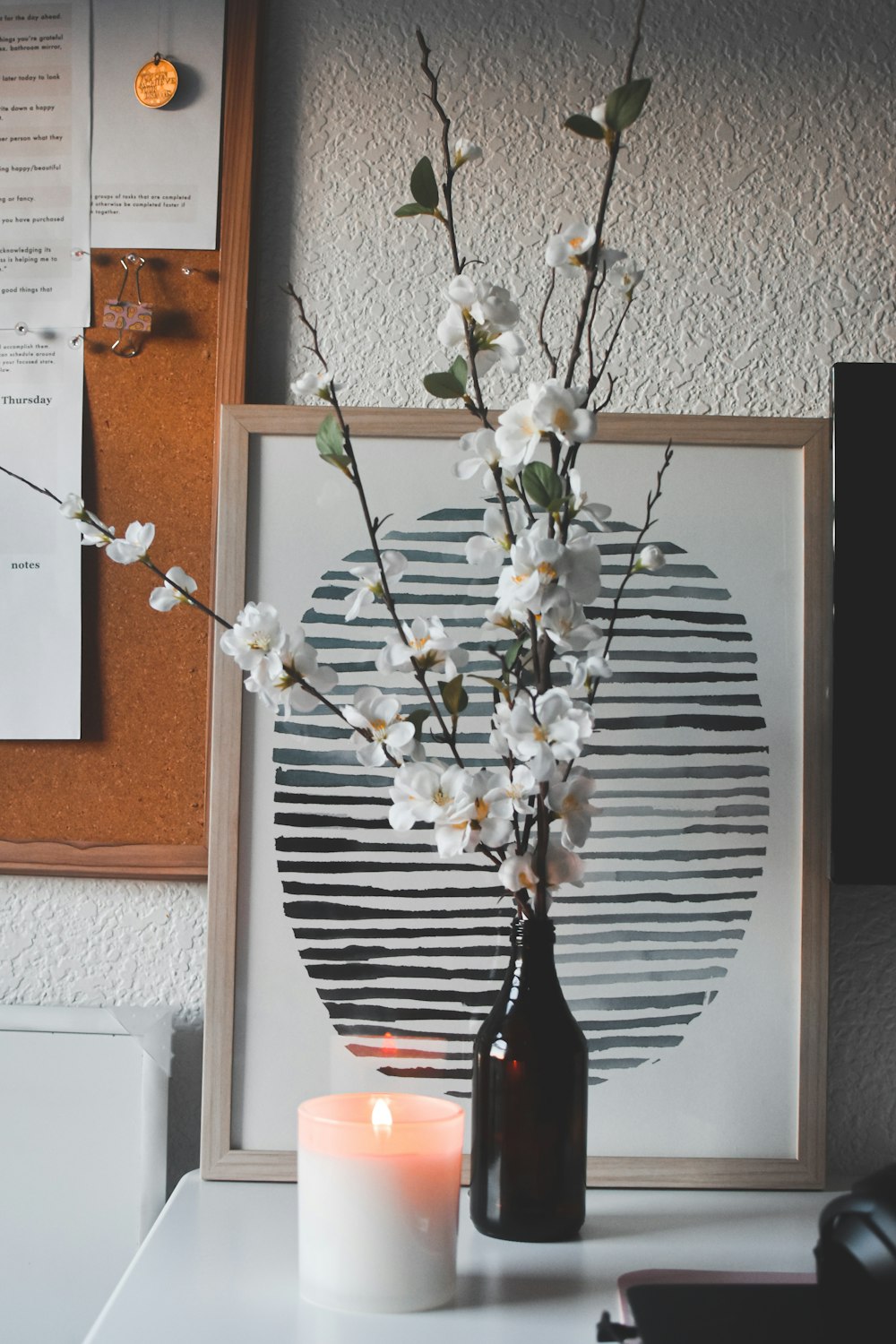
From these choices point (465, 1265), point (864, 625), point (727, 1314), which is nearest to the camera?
point (727, 1314)

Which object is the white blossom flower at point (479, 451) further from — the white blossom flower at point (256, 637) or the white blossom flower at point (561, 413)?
the white blossom flower at point (256, 637)

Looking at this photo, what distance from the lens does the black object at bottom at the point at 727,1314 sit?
542mm

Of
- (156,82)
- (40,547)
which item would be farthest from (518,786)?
(156,82)

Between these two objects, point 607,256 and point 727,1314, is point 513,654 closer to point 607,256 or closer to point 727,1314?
point 607,256

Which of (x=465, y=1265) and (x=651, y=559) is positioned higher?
(x=651, y=559)

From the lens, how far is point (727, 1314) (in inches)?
22.4

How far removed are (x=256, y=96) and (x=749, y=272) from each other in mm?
409

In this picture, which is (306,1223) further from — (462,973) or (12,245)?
(12,245)

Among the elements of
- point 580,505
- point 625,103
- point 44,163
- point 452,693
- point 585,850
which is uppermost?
point 44,163

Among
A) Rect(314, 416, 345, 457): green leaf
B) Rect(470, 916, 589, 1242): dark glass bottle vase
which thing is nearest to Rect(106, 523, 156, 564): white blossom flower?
Rect(314, 416, 345, 457): green leaf

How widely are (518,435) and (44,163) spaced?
525 mm

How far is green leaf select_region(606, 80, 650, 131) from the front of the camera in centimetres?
60

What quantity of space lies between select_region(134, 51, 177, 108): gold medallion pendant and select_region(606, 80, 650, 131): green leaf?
17.3 inches

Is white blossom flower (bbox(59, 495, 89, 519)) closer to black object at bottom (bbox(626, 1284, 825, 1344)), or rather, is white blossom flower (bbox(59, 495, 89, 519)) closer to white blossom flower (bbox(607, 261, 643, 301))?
white blossom flower (bbox(607, 261, 643, 301))
